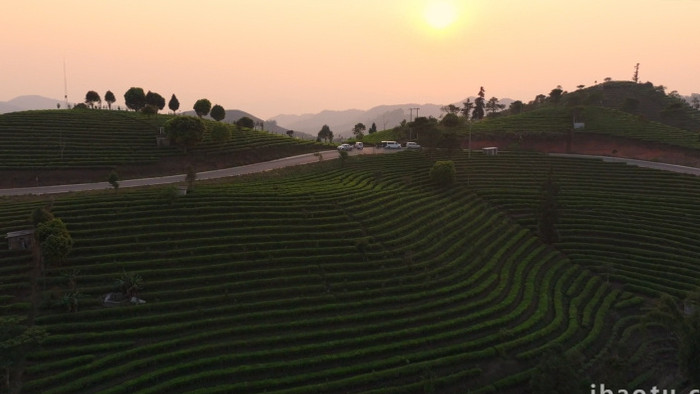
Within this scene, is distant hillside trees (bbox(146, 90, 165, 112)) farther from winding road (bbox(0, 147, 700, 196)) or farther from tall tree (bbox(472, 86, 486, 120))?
tall tree (bbox(472, 86, 486, 120))

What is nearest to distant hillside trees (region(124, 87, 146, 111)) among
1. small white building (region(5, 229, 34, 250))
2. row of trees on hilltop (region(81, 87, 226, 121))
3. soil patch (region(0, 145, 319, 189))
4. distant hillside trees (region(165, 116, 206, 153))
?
row of trees on hilltop (region(81, 87, 226, 121))

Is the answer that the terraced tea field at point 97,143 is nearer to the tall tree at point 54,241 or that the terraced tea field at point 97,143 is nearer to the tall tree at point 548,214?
the tall tree at point 54,241

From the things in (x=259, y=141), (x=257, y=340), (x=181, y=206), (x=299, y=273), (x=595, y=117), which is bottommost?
(x=257, y=340)

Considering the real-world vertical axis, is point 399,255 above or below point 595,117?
below

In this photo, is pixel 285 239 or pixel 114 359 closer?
pixel 114 359

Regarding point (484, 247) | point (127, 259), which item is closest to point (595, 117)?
point (484, 247)

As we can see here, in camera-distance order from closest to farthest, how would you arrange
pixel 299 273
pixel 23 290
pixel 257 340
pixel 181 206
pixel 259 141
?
pixel 257 340 < pixel 23 290 < pixel 299 273 < pixel 181 206 < pixel 259 141

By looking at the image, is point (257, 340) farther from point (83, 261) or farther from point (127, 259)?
point (83, 261)

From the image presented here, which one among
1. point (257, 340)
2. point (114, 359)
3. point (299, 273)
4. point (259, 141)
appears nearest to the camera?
point (114, 359)
